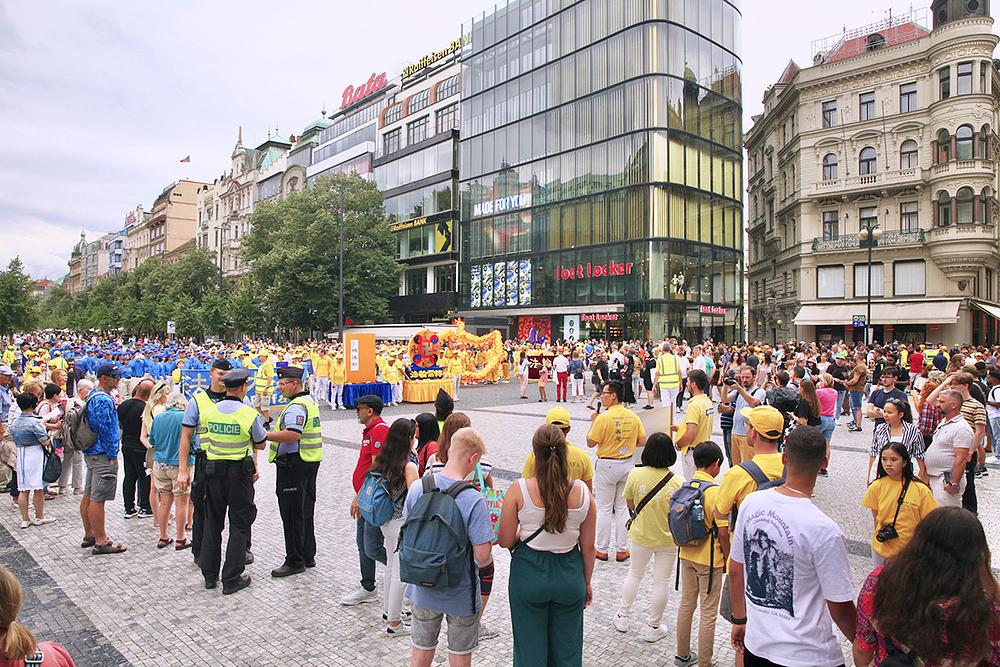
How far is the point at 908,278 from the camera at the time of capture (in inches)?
1503

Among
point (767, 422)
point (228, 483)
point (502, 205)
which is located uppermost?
point (502, 205)

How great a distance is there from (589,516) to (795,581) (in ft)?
3.63

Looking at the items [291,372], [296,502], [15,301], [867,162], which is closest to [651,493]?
[296,502]

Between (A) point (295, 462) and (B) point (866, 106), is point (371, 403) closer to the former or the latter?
(A) point (295, 462)

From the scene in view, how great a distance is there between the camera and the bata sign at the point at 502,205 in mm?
49844

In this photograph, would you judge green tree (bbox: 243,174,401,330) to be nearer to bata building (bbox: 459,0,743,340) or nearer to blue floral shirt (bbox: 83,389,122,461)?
bata building (bbox: 459,0,743,340)

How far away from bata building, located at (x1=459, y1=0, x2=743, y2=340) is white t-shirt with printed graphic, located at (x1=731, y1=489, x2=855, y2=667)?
36152 millimetres

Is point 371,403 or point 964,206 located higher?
point 964,206

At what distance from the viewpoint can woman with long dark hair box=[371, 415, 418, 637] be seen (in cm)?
481

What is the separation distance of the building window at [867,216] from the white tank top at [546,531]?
4255 centimetres

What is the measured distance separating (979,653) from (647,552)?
9.40ft

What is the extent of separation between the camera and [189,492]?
7.16m

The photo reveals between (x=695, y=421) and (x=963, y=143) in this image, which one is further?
(x=963, y=143)

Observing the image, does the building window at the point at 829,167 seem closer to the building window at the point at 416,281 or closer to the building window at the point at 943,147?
the building window at the point at 943,147
